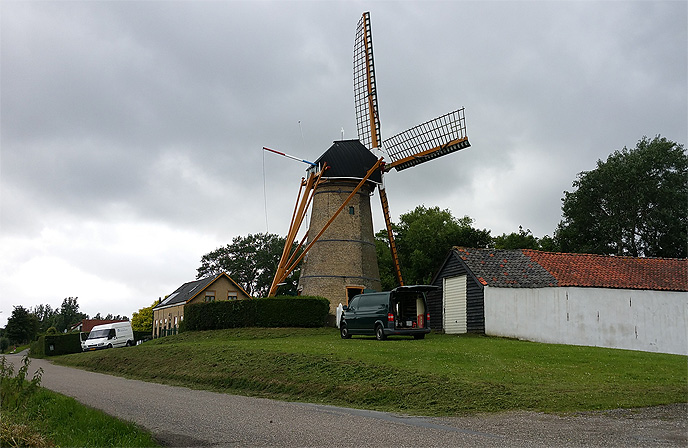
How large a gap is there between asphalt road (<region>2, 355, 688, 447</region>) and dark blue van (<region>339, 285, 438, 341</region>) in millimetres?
11191

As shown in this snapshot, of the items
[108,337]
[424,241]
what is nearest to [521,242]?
[424,241]

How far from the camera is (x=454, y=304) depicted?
30625 millimetres

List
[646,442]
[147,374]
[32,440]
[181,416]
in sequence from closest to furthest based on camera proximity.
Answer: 1. [32,440]
2. [646,442]
3. [181,416]
4. [147,374]

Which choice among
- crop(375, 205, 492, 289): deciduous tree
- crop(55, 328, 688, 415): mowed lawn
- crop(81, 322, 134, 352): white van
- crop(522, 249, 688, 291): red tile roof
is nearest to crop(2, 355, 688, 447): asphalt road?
crop(55, 328, 688, 415): mowed lawn

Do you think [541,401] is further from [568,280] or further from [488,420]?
[568,280]

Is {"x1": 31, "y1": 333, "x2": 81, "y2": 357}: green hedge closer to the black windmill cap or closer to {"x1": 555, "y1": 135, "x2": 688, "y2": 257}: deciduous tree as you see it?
the black windmill cap

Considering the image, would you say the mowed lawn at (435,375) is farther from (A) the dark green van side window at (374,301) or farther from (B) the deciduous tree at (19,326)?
(B) the deciduous tree at (19,326)

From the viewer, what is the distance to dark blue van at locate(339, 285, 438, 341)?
80.9 feet

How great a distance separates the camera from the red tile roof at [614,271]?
2773cm

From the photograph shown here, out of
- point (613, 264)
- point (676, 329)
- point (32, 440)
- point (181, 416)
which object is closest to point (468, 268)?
point (613, 264)

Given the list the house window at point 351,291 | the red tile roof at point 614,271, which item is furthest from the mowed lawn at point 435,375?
the house window at point 351,291

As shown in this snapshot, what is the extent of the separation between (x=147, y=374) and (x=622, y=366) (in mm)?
16279

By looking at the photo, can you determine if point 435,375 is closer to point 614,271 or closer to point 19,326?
point 614,271

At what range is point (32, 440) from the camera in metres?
8.14
